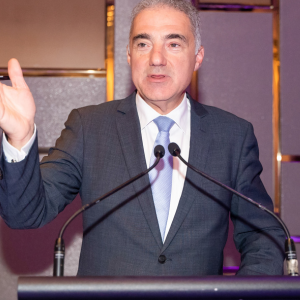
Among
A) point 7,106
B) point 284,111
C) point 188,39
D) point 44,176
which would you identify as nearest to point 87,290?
point 7,106

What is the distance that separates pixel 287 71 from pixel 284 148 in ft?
1.54

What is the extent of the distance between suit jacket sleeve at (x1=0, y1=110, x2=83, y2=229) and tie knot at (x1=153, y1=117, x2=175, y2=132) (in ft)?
1.06

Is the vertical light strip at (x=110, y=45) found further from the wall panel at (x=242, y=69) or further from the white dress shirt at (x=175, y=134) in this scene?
the white dress shirt at (x=175, y=134)

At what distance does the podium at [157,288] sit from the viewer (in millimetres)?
898

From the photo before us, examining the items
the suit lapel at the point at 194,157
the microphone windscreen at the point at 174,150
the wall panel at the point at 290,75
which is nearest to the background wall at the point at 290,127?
the wall panel at the point at 290,75

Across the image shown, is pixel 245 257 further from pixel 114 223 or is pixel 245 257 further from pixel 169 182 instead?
pixel 114 223

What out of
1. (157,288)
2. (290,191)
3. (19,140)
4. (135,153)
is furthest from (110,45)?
(157,288)

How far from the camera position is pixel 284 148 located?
2633 millimetres

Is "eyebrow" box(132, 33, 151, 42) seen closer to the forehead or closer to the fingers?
the forehead

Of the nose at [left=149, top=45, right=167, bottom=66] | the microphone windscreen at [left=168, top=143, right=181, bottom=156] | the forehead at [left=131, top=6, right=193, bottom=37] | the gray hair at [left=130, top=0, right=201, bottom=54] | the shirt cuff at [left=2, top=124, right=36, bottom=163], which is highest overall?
the gray hair at [left=130, top=0, right=201, bottom=54]

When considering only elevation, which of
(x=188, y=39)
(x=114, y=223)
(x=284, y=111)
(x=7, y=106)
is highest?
(x=188, y=39)

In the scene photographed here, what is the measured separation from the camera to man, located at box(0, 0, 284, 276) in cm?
161

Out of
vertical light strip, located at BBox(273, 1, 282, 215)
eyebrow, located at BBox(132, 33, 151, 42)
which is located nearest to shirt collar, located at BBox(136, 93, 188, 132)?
eyebrow, located at BBox(132, 33, 151, 42)

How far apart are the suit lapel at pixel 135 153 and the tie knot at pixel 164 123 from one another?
3.3 inches
